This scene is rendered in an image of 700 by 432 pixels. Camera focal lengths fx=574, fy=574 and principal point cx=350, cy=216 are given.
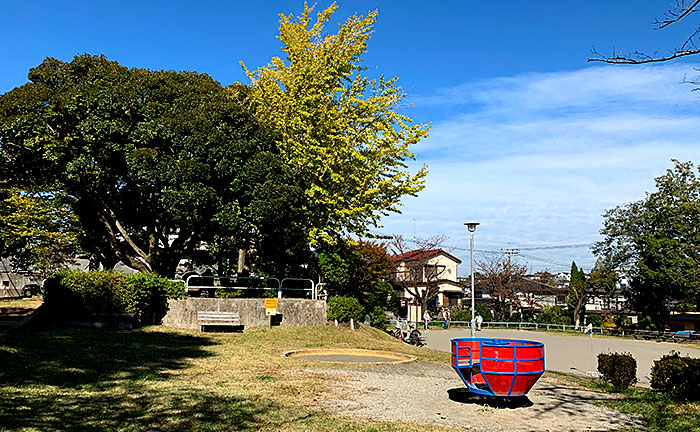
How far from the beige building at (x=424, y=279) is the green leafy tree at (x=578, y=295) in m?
12.7

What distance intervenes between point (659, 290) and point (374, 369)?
38.7 m

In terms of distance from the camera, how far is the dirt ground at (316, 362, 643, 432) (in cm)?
856

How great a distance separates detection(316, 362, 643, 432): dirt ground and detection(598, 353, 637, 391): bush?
0.74 metres

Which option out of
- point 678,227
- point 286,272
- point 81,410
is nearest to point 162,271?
point 286,272

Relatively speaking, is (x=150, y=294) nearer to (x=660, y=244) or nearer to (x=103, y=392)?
(x=103, y=392)

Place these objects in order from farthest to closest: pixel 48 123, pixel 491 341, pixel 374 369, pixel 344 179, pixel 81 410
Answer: pixel 344 179 < pixel 48 123 < pixel 374 369 < pixel 491 341 < pixel 81 410

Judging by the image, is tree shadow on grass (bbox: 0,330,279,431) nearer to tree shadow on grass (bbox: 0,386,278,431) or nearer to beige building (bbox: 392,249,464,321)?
tree shadow on grass (bbox: 0,386,278,431)

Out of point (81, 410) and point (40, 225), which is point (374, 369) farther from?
point (40, 225)

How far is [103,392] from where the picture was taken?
9.25 m

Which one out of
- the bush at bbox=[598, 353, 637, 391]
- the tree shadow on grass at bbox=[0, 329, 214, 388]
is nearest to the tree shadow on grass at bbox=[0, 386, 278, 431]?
the tree shadow on grass at bbox=[0, 329, 214, 388]

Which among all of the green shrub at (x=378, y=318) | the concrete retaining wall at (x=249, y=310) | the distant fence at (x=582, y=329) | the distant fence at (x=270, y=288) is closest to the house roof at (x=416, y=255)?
the distant fence at (x=582, y=329)

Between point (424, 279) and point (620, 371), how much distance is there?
5236 centimetres

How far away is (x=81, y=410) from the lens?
7.96 metres

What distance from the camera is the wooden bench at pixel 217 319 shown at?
19953 millimetres
